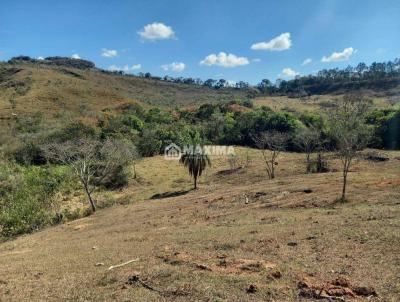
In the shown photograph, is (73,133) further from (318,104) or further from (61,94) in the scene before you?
(318,104)

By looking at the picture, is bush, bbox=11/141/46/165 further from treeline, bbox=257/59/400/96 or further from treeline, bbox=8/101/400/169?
treeline, bbox=257/59/400/96

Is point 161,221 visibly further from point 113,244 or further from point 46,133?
point 46,133

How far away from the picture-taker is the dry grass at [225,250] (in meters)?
9.09

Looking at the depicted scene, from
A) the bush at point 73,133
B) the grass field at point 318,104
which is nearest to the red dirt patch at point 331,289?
the bush at point 73,133

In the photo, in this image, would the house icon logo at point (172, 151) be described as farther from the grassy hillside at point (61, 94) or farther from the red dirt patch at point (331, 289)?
the red dirt patch at point (331, 289)

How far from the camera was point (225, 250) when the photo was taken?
41.6 feet

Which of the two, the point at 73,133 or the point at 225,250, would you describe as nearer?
the point at 225,250

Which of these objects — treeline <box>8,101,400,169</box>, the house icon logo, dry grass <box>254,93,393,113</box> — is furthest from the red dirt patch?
dry grass <box>254,93,393,113</box>

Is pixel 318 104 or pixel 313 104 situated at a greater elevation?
pixel 313 104

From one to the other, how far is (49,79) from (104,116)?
41.0 m

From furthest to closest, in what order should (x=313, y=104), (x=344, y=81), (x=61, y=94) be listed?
(x=344, y=81) → (x=313, y=104) → (x=61, y=94)

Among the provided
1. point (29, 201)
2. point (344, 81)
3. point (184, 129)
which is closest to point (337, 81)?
point (344, 81)

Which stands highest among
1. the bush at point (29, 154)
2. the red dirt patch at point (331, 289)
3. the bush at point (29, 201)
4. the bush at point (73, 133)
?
the bush at point (73, 133)

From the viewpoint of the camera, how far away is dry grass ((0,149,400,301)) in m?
9.09
